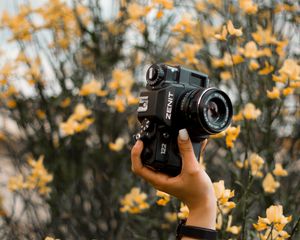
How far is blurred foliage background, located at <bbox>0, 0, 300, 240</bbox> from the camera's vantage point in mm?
2129

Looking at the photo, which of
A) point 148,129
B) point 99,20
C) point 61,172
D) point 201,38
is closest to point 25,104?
point 61,172

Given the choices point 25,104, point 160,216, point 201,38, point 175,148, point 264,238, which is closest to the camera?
point 175,148

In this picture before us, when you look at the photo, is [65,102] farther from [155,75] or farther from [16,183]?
[155,75]

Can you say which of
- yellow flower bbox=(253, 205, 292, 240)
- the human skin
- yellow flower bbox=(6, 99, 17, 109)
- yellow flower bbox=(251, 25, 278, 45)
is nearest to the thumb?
the human skin

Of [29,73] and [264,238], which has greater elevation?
[29,73]

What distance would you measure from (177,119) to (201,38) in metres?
1.20

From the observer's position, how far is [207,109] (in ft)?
4.09

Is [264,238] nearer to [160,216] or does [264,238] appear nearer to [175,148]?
[175,148]

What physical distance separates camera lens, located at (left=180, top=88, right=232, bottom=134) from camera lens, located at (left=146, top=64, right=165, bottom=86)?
0.25 ft

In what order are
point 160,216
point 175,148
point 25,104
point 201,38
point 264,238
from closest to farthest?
point 175,148, point 264,238, point 160,216, point 201,38, point 25,104

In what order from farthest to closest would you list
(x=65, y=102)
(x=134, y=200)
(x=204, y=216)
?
(x=65, y=102)
(x=134, y=200)
(x=204, y=216)

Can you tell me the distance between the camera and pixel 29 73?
2.54 m

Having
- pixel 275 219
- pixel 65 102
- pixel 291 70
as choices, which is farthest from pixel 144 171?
pixel 65 102

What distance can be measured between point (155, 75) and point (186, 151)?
23 cm
